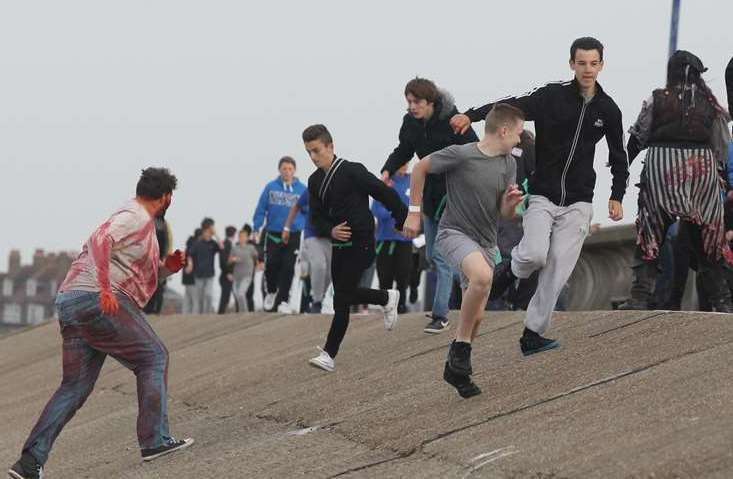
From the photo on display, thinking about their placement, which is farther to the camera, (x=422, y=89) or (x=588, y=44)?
(x=422, y=89)

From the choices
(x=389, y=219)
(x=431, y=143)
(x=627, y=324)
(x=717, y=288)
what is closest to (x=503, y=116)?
(x=627, y=324)

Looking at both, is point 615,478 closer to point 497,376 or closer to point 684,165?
point 497,376

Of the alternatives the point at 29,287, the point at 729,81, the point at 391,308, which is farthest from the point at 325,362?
the point at 29,287

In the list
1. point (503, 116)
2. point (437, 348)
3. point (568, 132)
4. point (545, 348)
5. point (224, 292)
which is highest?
point (503, 116)

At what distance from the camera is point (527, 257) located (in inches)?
420

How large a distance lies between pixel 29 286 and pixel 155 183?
11574 cm

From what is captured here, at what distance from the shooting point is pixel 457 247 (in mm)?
10383

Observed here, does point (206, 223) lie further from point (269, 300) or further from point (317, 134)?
point (317, 134)

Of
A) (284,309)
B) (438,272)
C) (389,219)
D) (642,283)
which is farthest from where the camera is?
(284,309)

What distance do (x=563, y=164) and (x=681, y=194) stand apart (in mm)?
1400

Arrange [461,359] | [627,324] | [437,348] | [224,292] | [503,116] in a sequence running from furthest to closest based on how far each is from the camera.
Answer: [224,292]
[437,348]
[627,324]
[503,116]
[461,359]

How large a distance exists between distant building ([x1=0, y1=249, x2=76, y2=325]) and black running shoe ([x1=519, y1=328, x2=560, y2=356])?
10807 centimetres

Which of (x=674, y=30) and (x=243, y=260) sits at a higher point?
(x=674, y=30)

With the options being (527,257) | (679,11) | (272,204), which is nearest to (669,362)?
(527,257)
